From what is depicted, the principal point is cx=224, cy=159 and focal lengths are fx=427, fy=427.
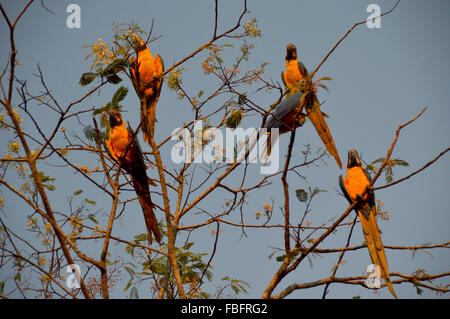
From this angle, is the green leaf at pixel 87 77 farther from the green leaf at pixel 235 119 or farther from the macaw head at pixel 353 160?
the macaw head at pixel 353 160

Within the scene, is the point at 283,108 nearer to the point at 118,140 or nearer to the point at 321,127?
the point at 321,127

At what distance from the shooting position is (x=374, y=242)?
2648 millimetres

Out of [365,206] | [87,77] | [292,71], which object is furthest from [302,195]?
[292,71]

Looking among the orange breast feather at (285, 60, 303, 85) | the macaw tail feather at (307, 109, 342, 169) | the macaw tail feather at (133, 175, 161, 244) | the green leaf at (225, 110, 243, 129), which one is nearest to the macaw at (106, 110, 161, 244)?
the macaw tail feather at (133, 175, 161, 244)

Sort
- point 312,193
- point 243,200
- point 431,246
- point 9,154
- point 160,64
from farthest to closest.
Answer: point 160,64
point 243,200
point 9,154
point 312,193
point 431,246

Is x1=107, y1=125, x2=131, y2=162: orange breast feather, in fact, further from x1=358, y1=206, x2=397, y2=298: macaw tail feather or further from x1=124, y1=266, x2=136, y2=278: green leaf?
x1=358, y1=206, x2=397, y2=298: macaw tail feather

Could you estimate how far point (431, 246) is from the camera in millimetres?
2326

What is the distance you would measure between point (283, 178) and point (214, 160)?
2.22 feet

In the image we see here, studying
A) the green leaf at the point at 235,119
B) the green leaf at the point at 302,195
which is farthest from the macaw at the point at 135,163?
the green leaf at the point at 302,195

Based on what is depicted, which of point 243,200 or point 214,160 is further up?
point 214,160

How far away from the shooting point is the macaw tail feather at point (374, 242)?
2.48 m

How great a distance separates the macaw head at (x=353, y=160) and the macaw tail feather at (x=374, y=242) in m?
0.41
